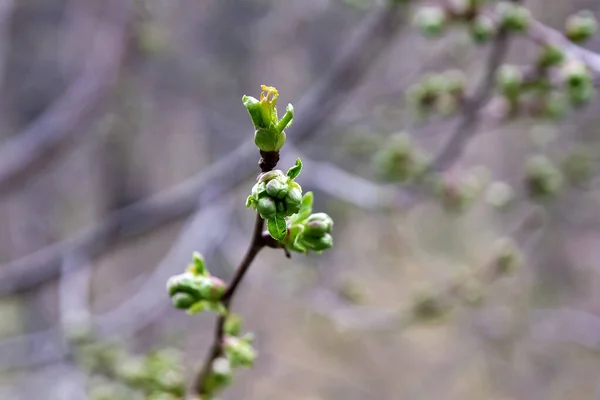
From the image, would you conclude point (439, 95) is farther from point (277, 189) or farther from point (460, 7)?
point (277, 189)

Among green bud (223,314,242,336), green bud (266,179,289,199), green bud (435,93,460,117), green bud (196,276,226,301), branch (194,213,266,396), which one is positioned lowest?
green bud (266,179,289,199)

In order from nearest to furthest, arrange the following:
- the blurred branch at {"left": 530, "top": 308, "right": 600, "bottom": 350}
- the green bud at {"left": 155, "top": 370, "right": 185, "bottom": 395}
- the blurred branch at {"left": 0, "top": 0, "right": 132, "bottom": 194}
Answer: the green bud at {"left": 155, "top": 370, "right": 185, "bottom": 395} → the blurred branch at {"left": 0, "top": 0, "right": 132, "bottom": 194} → the blurred branch at {"left": 530, "top": 308, "right": 600, "bottom": 350}

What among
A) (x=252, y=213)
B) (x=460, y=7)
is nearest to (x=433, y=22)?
(x=460, y=7)

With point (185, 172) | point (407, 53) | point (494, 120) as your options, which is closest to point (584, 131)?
point (407, 53)

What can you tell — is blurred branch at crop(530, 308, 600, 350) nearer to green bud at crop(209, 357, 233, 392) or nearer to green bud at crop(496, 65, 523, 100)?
green bud at crop(496, 65, 523, 100)

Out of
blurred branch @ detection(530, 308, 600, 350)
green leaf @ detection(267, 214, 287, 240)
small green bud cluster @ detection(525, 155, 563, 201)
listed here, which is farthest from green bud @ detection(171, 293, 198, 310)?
blurred branch @ detection(530, 308, 600, 350)

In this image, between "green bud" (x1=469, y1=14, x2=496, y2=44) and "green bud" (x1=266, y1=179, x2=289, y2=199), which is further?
"green bud" (x1=469, y1=14, x2=496, y2=44)
